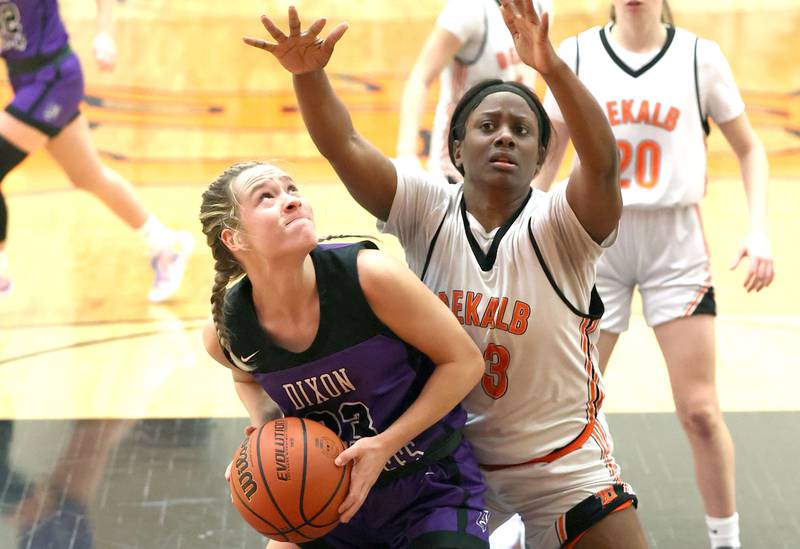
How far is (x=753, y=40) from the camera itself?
33.8 ft

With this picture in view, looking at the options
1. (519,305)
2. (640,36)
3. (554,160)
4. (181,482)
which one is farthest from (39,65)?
(519,305)

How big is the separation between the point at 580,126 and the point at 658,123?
137 cm

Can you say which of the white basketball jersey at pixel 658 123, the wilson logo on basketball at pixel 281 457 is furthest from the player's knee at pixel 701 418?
the wilson logo on basketball at pixel 281 457

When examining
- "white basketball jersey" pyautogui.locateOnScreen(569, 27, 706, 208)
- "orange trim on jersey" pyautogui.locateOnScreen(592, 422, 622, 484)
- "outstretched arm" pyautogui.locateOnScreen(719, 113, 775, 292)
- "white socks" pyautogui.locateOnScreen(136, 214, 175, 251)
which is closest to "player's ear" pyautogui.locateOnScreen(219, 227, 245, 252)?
"orange trim on jersey" pyautogui.locateOnScreen(592, 422, 622, 484)

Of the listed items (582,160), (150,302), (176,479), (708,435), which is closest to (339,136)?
(582,160)

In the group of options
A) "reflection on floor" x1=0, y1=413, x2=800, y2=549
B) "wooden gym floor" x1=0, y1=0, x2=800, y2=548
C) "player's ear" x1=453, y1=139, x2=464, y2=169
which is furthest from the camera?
"wooden gym floor" x1=0, y1=0, x2=800, y2=548

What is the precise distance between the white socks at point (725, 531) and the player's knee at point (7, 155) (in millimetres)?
4177

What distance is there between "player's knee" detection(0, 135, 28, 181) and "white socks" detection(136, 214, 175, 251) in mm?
867

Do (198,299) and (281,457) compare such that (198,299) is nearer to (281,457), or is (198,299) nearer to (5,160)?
(5,160)

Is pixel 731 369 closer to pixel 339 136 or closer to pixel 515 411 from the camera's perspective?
pixel 515 411

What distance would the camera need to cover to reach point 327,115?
9.89 ft

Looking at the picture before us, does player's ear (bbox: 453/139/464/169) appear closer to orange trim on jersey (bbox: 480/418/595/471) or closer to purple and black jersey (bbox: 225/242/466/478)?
purple and black jersey (bbox: 225/242/466/478)

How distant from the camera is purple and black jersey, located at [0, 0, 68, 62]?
659 cm

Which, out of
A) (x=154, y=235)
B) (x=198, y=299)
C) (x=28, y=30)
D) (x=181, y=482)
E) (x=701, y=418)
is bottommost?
(x=198, y=299)
